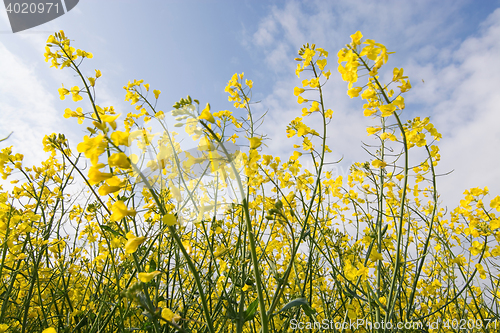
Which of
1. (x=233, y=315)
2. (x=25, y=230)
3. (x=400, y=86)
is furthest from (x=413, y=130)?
(x=25, y=230)

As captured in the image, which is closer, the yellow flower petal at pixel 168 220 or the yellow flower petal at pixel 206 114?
the yellow flower petal at pixel 168 220

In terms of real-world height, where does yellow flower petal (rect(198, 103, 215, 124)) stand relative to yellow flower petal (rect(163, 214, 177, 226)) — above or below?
above

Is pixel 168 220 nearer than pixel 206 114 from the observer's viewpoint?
Yes

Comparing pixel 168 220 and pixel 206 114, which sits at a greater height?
pixel 206 114

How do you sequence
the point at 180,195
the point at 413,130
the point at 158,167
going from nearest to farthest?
1. the point at 158,167
2. the point at 413,130
3. the point at 180,195

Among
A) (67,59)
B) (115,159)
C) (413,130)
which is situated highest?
(67,59)

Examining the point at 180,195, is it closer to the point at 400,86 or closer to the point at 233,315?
the point at 233,315

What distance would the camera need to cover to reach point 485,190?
249 cm

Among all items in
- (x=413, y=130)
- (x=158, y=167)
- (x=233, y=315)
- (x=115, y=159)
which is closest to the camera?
(x=115, y=159)

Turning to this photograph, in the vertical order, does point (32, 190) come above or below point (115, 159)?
above

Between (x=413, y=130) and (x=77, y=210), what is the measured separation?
12.8 feet

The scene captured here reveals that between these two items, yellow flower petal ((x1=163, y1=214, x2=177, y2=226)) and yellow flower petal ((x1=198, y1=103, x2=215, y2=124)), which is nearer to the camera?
yellow flower petal ((x1=163, y1=214, x2=177, y2=226))

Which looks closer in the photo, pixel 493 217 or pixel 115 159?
pixel 115 159

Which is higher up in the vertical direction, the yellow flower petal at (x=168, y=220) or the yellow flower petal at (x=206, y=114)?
the yellow flower petal at (x=206, y=114)
